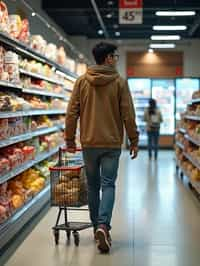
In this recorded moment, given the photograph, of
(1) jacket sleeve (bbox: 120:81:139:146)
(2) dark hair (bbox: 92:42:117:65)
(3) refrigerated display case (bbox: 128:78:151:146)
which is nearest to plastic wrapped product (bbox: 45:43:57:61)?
(2) dark hair (bbox: 92:42:117:65)

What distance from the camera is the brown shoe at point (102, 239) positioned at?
429 cm

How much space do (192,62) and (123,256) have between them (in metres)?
13.8

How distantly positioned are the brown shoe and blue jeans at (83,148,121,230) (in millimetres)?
73

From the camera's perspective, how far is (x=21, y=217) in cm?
513

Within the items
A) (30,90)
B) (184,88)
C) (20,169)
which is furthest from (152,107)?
(20,169)

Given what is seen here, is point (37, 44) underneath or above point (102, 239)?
above

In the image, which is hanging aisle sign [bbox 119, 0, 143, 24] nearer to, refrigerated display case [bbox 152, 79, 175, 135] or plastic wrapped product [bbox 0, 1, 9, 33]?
plastic wrapped product [bbox 0, 1, 9, 33]

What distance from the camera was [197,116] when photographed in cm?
768

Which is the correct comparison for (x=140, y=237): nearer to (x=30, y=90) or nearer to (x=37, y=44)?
(x=30, y=90)

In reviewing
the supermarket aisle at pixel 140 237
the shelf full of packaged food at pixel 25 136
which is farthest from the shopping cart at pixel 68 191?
the shelf full of packaged food at pixel 25 136

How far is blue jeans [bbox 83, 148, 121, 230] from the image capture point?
4.43 meters

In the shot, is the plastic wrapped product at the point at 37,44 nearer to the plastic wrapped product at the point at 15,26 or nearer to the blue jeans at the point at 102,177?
the plastic wrapped product at the point at 15,26

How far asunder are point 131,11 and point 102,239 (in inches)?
239

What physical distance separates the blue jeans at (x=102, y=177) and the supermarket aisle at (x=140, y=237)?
1.18 feet
